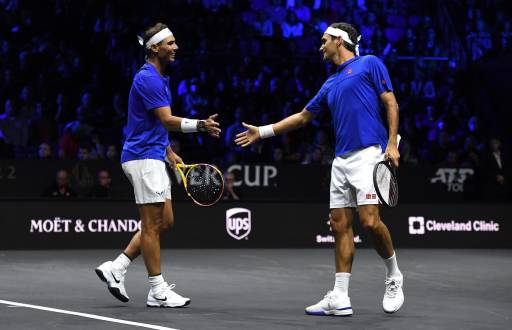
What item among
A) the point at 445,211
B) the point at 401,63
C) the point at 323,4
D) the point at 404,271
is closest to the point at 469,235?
the point at 445,211

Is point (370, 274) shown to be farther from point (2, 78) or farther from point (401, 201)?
point (2, 78)

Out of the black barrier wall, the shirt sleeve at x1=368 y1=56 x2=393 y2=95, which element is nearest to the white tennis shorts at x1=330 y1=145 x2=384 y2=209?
the shirt sleeve at x1=368 y1=56 x2=393 y2=95

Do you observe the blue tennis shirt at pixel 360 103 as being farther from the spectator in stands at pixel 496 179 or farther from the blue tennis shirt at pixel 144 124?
the spectator in stands at pixel 496 179

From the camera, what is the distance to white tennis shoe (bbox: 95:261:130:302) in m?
8.06

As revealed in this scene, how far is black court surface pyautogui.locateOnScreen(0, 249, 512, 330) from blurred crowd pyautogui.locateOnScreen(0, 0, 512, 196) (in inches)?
134

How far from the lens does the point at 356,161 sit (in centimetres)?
774

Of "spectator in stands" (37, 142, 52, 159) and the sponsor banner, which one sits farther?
"spectator in stands" (37, 142, 52, 159)

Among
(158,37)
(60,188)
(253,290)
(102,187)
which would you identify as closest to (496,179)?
(102,187)

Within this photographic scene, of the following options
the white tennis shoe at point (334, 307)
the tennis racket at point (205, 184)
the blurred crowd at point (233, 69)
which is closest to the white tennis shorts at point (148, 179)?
the tennis racket at point (205, 184)

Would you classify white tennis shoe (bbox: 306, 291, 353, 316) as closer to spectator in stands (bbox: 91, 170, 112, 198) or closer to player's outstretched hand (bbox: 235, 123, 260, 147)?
player's outstretched hand (bbox: 235, 123, 260, 147)

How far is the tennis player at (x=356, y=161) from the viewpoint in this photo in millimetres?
7668

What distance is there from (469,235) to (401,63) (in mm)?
6215

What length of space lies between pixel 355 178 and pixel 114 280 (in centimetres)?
205

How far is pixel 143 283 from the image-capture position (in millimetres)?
9867
